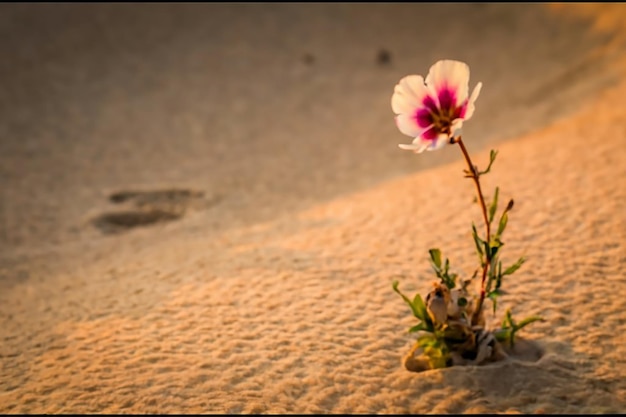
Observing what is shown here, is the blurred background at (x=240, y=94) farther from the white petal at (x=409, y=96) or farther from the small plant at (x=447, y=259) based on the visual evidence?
the white petal at (x=409, y=96)

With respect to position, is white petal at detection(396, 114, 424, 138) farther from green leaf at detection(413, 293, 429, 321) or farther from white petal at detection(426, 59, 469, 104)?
green leaf at detection(413, 293, 429, 321)

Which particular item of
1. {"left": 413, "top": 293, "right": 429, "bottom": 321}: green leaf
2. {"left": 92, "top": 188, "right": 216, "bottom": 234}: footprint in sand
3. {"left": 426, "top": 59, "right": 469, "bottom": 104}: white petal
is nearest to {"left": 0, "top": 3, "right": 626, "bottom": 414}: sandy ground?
{"left": 92, "top": 188, "right": 216, "bottom": 234}: footprint in sand

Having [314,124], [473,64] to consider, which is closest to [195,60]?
[314,124]

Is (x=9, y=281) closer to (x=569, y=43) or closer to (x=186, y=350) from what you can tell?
(x=186, y=350)

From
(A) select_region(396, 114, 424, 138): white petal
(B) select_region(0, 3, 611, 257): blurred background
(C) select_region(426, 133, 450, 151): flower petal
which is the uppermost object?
(B) select_region(0, 3, 611, 257): blurred background

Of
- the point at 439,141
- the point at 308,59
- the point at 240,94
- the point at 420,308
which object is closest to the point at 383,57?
the point at 308,59
